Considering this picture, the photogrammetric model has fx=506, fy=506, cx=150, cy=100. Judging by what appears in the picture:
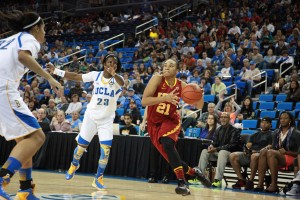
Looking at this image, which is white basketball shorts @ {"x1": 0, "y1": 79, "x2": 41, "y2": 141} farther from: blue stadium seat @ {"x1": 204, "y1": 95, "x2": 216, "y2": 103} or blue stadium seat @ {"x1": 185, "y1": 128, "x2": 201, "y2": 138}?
blue stadium seat @ {"x1": 204, "y1": 95, "x2": 216, "y2": 103}

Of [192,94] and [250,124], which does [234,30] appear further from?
[192,94]

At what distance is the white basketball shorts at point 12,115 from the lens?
4.79m

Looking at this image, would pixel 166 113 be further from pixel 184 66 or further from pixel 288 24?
pixel 288 24

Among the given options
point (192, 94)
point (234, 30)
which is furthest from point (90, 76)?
point (234, 30)

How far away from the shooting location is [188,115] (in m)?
13.0

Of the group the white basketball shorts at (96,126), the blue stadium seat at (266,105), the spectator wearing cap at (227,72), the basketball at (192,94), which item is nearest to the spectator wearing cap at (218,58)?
the spectator wearing cap at (227,72)

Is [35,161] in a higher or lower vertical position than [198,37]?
lower

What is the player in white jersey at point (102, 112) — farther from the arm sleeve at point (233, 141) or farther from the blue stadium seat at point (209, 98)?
the blue stadium seat at point (209, 98)

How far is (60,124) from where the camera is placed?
12352mm

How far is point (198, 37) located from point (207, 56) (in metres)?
2.41

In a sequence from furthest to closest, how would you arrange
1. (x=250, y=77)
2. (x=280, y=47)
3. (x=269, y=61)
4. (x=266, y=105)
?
(x=280, y=47), (x=269, y=61), (x=250, y=77), (x=266, y=105)

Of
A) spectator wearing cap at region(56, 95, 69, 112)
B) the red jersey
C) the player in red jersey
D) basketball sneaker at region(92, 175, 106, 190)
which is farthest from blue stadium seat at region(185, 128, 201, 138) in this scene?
the red jersey

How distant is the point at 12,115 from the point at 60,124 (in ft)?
25.0

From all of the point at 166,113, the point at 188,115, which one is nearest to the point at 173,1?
the point at 188,115
